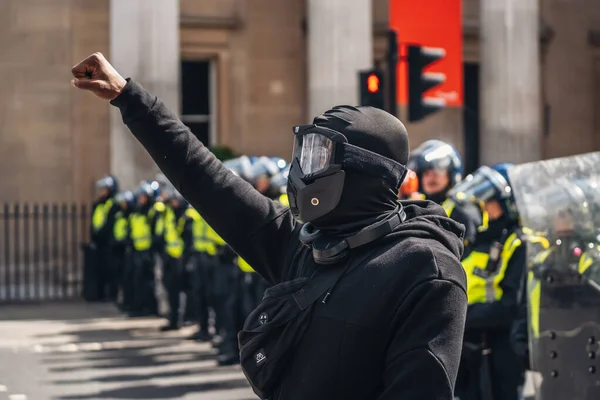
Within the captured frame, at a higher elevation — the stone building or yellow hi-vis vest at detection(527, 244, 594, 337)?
the stone building

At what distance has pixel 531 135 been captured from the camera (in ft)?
69.8

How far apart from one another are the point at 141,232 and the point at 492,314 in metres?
10.4

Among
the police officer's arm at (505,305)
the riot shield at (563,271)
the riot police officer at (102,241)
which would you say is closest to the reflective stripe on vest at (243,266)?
the police officer's arm at (505,305)

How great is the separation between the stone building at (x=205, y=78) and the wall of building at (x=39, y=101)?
2 cm

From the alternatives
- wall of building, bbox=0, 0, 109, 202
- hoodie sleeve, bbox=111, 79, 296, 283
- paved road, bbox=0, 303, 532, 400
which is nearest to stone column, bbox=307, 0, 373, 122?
wall of building, bbox=0, 0, 109, 202

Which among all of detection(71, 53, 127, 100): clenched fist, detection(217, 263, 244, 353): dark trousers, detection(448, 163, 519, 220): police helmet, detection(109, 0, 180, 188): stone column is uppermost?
detection(109, 0, 180, 188): stone column

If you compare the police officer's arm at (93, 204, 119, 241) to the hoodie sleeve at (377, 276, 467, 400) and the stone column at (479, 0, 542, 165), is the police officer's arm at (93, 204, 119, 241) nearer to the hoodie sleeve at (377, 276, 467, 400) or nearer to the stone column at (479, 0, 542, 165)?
the stone column at (479, 0, 542, 165)

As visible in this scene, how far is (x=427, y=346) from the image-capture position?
303cm

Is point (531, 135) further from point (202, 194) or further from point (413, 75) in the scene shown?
point (202, 194)

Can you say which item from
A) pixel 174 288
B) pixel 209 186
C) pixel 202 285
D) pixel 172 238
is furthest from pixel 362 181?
pixel 172 238

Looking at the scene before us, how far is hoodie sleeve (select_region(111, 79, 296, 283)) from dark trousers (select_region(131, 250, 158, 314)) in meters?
13.9

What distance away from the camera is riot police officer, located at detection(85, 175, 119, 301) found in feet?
65.0

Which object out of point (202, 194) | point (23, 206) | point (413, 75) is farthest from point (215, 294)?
point (202, 194)

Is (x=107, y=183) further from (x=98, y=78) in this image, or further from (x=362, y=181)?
(x=362, y=181)
